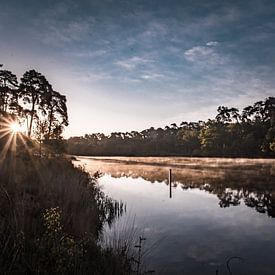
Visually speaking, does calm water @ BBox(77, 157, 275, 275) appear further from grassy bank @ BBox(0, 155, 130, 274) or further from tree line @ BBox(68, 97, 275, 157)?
tree line @ BBox(68, 97, 275, 157)

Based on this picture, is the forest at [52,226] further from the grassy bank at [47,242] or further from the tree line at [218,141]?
the tree line at [218,141]

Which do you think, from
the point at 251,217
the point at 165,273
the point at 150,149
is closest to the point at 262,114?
the point at 150,149

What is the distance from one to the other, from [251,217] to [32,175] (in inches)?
427

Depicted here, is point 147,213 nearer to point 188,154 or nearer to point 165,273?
point 165,273

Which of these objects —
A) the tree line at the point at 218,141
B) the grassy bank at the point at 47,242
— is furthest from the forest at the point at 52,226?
the tree line at the point at 218,141

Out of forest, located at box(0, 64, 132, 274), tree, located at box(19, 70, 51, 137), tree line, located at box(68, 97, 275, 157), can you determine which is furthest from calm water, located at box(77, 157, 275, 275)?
tree line, located at box(68, 97, 275, 157)

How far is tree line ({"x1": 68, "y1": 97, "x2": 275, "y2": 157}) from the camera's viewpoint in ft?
315

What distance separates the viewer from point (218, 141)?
10619 centimetres

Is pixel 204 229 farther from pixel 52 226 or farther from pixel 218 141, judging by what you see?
pixel 218 141

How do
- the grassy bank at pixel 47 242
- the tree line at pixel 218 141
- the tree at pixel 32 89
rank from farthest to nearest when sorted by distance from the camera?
1. the tree line at pixel 218 141
2. the tree at pixel 32 89
3. the grassy bank at pixel 47 242

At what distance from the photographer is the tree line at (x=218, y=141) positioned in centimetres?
9606

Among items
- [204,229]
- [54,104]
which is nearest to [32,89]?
[54,104]

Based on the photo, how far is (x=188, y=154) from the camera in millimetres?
123500

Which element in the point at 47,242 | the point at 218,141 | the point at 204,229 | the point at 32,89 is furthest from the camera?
the point at 218,141
